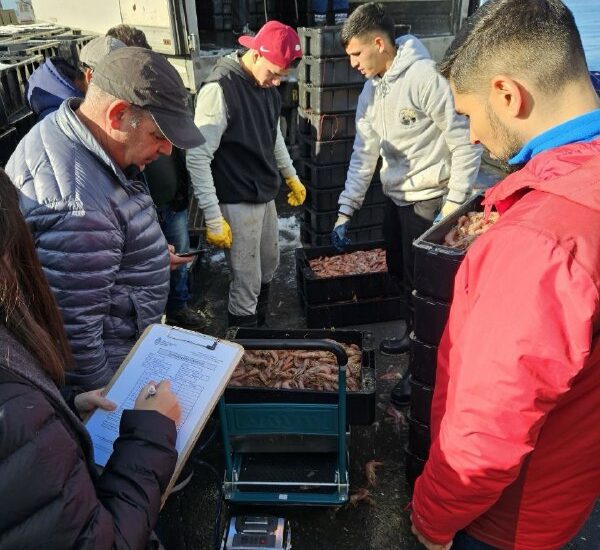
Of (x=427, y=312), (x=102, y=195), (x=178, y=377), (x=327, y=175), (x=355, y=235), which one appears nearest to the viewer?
(x=178, y=377)

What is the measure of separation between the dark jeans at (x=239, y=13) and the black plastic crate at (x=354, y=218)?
195 inches

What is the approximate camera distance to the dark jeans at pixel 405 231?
13.0 ft

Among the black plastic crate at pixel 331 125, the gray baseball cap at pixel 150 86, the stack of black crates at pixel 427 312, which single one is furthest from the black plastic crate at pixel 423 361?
the black plastic crate at pixel 331 125

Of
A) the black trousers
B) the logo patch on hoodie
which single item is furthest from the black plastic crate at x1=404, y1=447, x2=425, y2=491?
the logo patch on hoodie

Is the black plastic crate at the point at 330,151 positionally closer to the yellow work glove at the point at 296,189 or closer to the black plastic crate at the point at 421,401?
the yellow work glove at the point at 296,189

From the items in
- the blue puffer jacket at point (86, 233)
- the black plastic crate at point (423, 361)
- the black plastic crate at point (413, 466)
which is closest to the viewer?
the blue puffer jacket at point (86, 233)

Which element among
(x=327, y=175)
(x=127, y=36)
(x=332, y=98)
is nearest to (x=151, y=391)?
(x=127, y=36)

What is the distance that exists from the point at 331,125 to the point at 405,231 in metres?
1.93

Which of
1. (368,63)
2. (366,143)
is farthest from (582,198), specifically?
(366,143)

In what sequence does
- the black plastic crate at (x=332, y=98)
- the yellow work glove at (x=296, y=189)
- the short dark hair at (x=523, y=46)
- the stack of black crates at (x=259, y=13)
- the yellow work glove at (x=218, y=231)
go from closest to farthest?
the short dark hair at (x=523, y=46), the yellow work glove at (x=218, y=231), the yellow work glove at (x=296, y=189), the black plastic crate at (x=332, y=98), the stack of black crates at (x=259, y=13)

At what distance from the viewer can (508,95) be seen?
4.36 ft

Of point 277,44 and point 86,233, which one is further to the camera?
point 277,44

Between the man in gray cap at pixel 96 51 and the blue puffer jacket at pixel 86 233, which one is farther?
the man in gray cap at pixel 96 51

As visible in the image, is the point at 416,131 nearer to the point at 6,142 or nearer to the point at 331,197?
the point at 331,197
